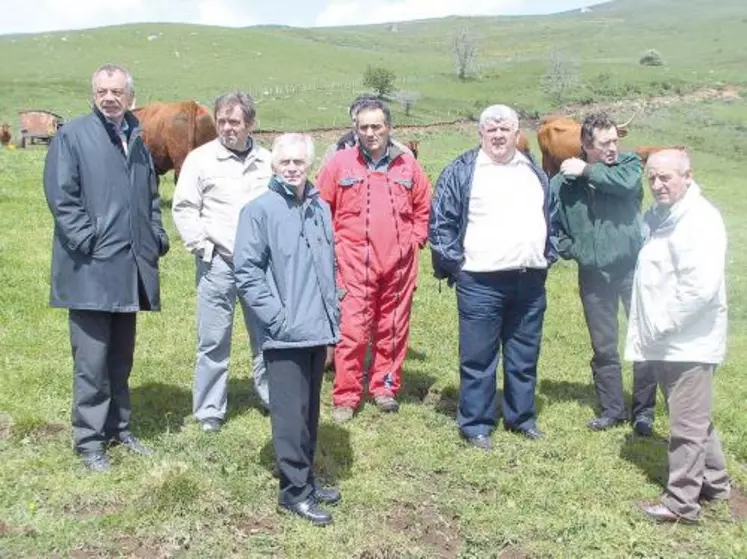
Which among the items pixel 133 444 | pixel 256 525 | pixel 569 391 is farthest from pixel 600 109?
pixel 256 525

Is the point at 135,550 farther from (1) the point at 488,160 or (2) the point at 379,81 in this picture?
(2) the point at 379,81

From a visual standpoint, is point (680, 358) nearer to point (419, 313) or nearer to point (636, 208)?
point (636, 208)

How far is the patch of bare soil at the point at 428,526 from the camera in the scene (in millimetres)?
4944

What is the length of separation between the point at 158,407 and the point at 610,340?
3647 mm

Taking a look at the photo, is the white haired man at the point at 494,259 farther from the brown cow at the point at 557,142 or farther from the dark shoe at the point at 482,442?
the brown cow at the point at 557,142

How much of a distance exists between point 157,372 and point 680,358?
456cm

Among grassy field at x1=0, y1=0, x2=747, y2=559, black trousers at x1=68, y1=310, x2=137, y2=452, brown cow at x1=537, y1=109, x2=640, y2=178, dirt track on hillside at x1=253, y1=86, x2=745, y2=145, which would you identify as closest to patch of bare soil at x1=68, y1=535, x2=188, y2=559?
grassy field at x1=0, y1=0, x2=747, y2=559

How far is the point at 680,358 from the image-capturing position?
5.18 meters

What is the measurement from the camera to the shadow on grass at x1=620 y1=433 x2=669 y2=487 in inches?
235

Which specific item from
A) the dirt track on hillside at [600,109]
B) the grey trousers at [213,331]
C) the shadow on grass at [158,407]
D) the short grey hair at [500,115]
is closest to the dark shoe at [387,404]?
the grey trousers at [213,331]

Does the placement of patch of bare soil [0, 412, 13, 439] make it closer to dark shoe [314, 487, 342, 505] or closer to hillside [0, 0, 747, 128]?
dark shoe [314, 487, 342, 505]

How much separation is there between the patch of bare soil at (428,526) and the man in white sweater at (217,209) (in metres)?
1.71

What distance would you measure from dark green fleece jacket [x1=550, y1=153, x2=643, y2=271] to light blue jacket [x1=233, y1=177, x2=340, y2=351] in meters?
2.41

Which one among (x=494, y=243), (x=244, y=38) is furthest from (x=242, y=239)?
(x=244, y=38)
